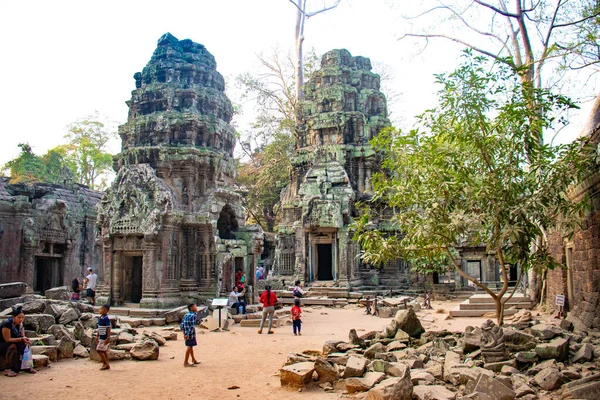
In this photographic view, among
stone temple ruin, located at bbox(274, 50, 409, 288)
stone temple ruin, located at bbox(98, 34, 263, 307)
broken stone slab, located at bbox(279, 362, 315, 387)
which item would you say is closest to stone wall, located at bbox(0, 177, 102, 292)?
stone temple ruin, located at bbox(98, 34, 263, 307)

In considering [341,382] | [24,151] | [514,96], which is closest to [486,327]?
[341,382]

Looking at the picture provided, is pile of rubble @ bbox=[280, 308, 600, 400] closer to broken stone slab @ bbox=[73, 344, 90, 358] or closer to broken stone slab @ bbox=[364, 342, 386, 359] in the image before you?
broken stone slab @ bbox=[364, 342, 386, 359]

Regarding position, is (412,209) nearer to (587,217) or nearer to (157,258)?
(587,217)

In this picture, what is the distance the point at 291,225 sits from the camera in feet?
78.5

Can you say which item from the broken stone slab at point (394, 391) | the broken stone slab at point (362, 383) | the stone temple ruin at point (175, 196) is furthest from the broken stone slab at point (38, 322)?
the broken stone slab at point (394, 391)

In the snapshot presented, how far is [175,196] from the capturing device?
50.7 ft

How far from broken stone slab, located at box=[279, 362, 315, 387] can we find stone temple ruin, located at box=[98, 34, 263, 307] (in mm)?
7946

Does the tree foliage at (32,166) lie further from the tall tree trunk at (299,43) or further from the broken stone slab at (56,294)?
the broken stone slab at (56,294)

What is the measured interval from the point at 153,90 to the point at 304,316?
350 inches

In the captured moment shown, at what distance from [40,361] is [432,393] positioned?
6.17 m

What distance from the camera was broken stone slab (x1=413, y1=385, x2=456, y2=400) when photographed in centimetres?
564

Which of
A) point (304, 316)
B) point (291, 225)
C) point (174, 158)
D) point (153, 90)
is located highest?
point (153, 90)

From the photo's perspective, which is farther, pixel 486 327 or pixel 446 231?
pixel 446 231

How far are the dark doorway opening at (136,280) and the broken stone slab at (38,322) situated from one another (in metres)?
6.05
